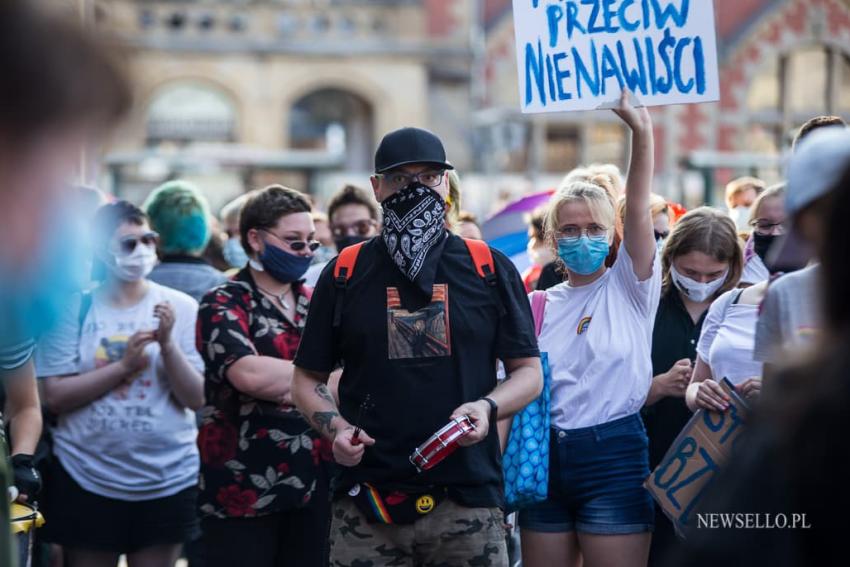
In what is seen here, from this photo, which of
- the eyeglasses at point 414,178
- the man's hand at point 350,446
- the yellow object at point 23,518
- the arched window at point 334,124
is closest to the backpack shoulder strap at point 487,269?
the eyeglasses at point 414,178

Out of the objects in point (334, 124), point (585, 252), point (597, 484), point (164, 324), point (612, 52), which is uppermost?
point (334, 124)

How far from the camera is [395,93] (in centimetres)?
3359

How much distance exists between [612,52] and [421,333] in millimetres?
1743

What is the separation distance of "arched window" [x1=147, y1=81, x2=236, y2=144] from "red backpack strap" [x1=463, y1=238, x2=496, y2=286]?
3086 centimetres

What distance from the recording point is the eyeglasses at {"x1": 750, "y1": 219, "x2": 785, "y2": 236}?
17.0 ft

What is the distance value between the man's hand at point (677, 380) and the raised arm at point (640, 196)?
1.44ft

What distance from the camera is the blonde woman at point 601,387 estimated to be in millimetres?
4547

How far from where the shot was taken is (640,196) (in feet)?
14.7

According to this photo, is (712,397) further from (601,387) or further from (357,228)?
(357,228)

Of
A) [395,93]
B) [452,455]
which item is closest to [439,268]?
[452,455]

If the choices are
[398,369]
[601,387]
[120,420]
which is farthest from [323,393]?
[120,420]

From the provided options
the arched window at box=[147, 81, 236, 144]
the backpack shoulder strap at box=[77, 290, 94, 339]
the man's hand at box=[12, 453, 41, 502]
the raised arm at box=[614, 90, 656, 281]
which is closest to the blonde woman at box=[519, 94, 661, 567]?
the raised arm at box=[614, 90, 656, 281]

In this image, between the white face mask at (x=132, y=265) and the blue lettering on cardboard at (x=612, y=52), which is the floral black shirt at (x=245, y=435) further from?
the blue lettering on cardboard at (x=612, y=52)

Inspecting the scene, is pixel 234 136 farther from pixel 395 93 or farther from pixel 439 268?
pixel 439 268
